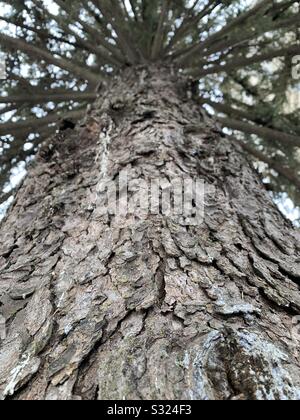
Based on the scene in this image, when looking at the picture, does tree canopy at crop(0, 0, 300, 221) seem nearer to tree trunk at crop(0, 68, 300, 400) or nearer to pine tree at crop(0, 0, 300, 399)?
pine tree at crop(0, 0, 300, 399)

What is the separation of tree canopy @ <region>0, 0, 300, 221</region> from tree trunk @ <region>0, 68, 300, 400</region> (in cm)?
173

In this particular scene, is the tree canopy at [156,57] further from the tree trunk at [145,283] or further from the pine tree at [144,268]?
the tree trunk at [145,283]

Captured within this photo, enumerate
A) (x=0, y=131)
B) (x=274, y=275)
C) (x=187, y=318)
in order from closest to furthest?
1. (x=187, y=318)
2. (x=274, y=275)
3. (x=0, y=131)

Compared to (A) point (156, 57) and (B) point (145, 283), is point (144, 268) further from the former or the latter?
(A) point (156, 57)

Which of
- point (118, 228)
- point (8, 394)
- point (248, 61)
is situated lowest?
point (8, 394)

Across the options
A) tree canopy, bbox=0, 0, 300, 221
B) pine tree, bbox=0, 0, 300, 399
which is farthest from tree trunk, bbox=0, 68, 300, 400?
tree canopy, bbox=0, 0, 300, 221

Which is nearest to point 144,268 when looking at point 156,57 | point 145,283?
point 145,283

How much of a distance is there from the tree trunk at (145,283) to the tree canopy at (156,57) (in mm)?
1733

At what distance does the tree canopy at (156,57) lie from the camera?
3.88 meters

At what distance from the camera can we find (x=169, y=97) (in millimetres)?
3115
